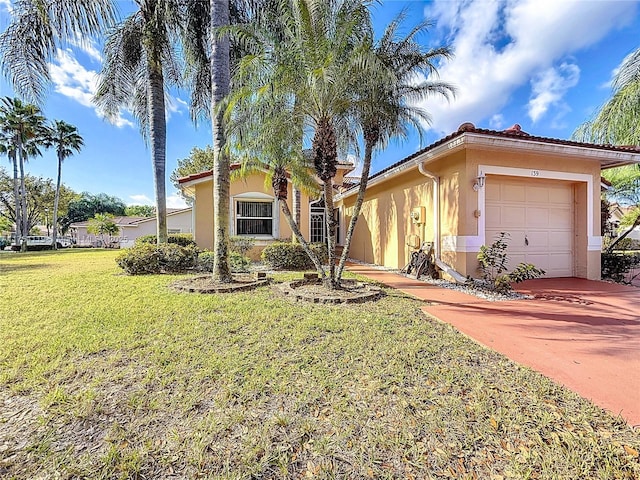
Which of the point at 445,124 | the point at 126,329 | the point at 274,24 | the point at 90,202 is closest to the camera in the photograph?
the point at 126,329

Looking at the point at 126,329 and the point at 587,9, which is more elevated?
the point at 587,9

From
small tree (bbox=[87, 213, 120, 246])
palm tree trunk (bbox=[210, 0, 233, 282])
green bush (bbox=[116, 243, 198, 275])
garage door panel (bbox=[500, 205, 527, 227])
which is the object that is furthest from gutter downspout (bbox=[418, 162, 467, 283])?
small tree (bbox=[87, 213, 120, 246])

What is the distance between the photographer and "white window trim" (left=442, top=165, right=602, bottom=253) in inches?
332

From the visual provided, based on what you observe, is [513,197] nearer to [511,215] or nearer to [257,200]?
[511,215]

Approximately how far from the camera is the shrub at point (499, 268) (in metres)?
7.55

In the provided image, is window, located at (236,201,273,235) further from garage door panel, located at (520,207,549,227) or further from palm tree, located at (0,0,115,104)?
garage door panel, located at (520,207,549,227)

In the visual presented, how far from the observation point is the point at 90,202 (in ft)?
178

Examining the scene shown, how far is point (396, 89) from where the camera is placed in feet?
23.9

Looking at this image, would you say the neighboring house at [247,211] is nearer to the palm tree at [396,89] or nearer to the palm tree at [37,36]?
the palm tree at [37,36]

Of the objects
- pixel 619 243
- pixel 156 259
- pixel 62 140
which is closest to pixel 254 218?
pixel 156 259

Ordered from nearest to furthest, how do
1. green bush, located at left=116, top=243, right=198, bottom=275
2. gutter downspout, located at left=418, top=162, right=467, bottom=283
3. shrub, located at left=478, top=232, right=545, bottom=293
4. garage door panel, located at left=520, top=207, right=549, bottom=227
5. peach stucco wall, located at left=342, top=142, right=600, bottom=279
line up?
shrub, located at left=478, top=232, right=545, bottom=293 < peach stucco wall, located at left=342, top=142, right=600, bottom=279 < garage door panel, located at left=520, top=207, right=549, bottom=227 < gutter downspout, located at left=418, top=162, right=467, bottom=283 < green bush, located at left=116, top=243, right=198, bottom=275

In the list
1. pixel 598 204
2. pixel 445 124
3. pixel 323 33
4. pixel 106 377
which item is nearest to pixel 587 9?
pixel 445 124

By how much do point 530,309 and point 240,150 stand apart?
8.09m

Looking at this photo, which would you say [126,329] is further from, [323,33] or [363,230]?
[363,230]
